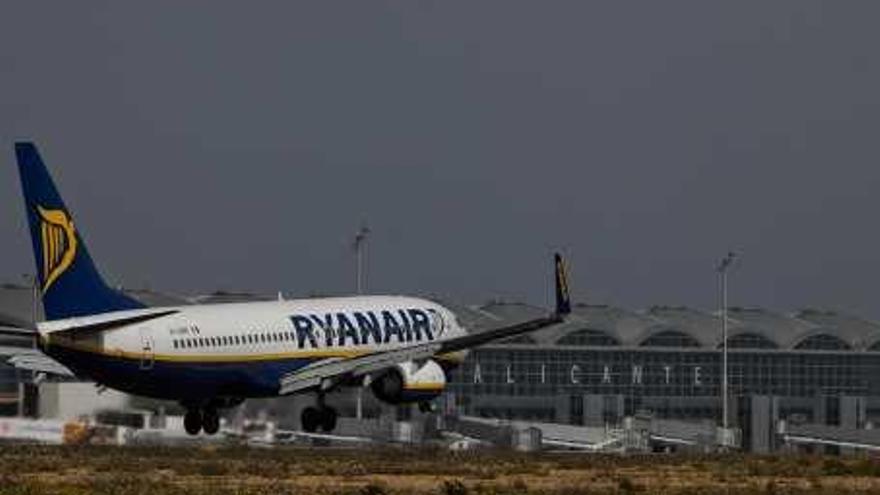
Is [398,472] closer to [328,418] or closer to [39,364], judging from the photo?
[328,418]

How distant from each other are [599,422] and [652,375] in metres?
16.9

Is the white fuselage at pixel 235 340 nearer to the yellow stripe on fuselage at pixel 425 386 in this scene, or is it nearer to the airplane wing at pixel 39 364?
the yellow stripe on fuselage at pixel 425 386

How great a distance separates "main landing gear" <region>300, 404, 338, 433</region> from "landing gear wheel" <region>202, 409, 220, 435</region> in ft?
14.2

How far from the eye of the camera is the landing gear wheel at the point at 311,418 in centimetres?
9569

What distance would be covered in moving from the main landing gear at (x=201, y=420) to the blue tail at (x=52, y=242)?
30.5 ft

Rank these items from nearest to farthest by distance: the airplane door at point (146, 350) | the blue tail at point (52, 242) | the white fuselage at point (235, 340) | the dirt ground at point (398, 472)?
1. the dirt ground at point (398, 472)
2. the blue tail at point (52, 242)
3. the white fuselage at point (235, 340)
4. the airplane door at point (146, 350)

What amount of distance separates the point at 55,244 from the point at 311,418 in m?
16.4

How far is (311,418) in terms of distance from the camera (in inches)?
3772

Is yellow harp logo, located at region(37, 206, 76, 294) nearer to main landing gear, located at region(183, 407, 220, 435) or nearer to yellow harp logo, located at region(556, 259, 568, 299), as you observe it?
main landing gear, located at region(183, 407, 220, 435)

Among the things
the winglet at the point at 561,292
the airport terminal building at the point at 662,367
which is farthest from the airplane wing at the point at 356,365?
the airport terminal building at the point at 662,367

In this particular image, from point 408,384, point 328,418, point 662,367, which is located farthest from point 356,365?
point 662,367

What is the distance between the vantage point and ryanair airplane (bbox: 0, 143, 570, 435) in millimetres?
83438

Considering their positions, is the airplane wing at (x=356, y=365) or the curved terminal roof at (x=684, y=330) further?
the curved terminal roof at (x=684, y=330)

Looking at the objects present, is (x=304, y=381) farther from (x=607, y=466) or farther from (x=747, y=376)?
(x=747, y=376)
